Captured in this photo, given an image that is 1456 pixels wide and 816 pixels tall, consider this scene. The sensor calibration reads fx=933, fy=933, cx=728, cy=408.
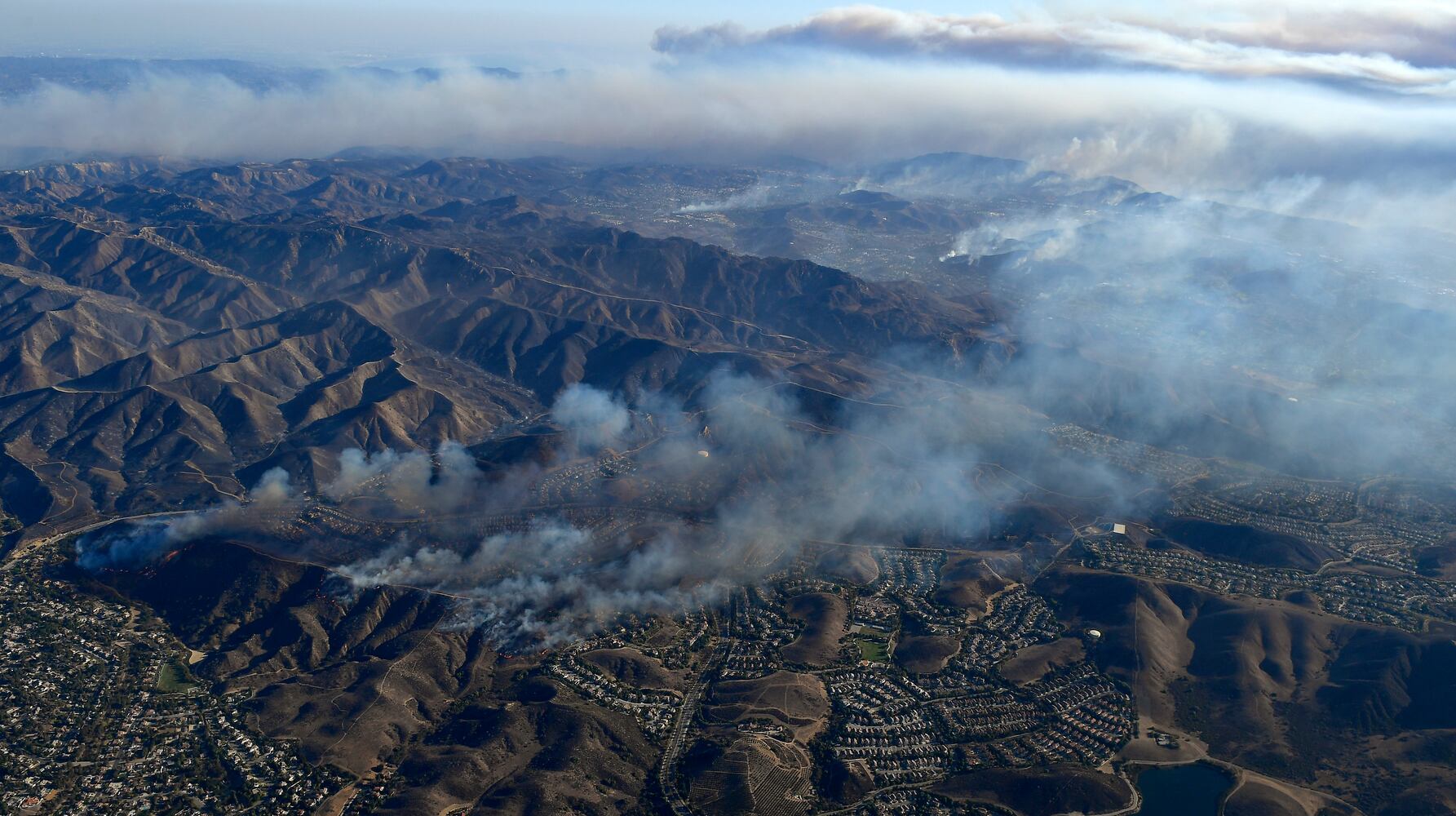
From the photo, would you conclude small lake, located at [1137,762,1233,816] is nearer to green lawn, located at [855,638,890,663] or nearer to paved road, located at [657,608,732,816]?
green lawn, located at [855,638,890,663]

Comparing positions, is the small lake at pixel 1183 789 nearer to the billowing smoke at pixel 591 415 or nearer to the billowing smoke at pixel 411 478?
the billowing smoke at pixel 411 478

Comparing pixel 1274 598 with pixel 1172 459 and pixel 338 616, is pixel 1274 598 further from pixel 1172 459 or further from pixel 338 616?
pixel 338 616

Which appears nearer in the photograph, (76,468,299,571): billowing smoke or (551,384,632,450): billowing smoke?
(76,468,299,571): billowing smoke

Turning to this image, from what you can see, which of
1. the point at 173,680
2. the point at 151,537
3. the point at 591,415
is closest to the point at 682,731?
the point at 173,680

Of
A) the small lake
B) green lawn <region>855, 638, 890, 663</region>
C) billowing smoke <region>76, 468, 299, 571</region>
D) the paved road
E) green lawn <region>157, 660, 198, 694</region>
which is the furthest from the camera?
billowing smoke <region>76, 468, 299, 571</region>

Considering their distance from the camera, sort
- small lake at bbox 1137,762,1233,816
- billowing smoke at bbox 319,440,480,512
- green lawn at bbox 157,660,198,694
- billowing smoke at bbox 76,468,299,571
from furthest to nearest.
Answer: billowing smoke at bbox 319,440,480,512
billowing smoke at bbox 76,468,299,571
green lawn at bbox 157,660,198,694
small lake at bbox 1137,762,1233,816

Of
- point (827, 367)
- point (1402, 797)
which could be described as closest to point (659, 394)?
point (827, 367)

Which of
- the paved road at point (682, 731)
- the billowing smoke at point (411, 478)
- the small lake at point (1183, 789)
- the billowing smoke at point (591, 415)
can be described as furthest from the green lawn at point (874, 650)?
the billowing smoke at point (591, 415)

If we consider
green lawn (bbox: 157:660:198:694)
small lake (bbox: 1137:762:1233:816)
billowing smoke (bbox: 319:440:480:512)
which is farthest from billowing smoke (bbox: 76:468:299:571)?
small lake (bbox: 1137:762:1233:816)
